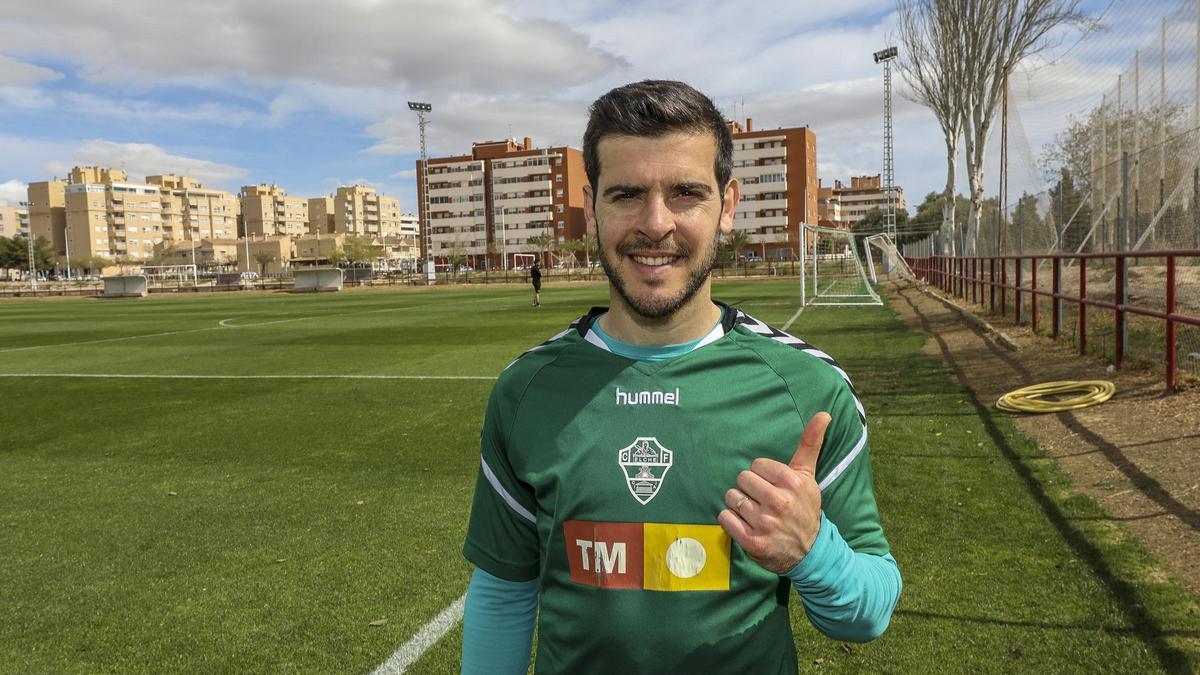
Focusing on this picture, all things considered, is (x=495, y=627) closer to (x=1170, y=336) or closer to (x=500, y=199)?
(x=1170, y=336)

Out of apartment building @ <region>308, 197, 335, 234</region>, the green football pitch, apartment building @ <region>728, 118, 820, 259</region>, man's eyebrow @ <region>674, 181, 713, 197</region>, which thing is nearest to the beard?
man's eyebrow @ <region>674, 181, 713, 197</region>

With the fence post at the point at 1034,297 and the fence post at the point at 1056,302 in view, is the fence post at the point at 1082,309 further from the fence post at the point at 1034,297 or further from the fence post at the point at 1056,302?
the fence post at the point at 1034,297

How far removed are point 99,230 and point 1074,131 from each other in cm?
15919

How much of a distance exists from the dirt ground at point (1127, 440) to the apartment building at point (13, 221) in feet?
662

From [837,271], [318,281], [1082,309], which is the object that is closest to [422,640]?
[1082,309]

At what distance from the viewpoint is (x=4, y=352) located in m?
17.0

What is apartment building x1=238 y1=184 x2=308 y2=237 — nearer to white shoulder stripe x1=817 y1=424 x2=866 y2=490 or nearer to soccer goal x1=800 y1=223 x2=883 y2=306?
soccer goal x1=800 y1=223 x2=883 y2=306

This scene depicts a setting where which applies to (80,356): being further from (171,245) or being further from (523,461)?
(171,245)

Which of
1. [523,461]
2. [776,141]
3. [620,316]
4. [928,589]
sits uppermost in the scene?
[776,141]

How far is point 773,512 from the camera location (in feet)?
4.34

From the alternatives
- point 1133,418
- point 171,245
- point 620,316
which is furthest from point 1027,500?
point 171,245

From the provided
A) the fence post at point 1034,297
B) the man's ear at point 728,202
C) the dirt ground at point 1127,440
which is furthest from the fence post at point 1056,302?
the man's ear at point 728,202

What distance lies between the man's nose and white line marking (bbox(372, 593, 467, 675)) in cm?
198

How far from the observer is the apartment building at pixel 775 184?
99.9 metres
